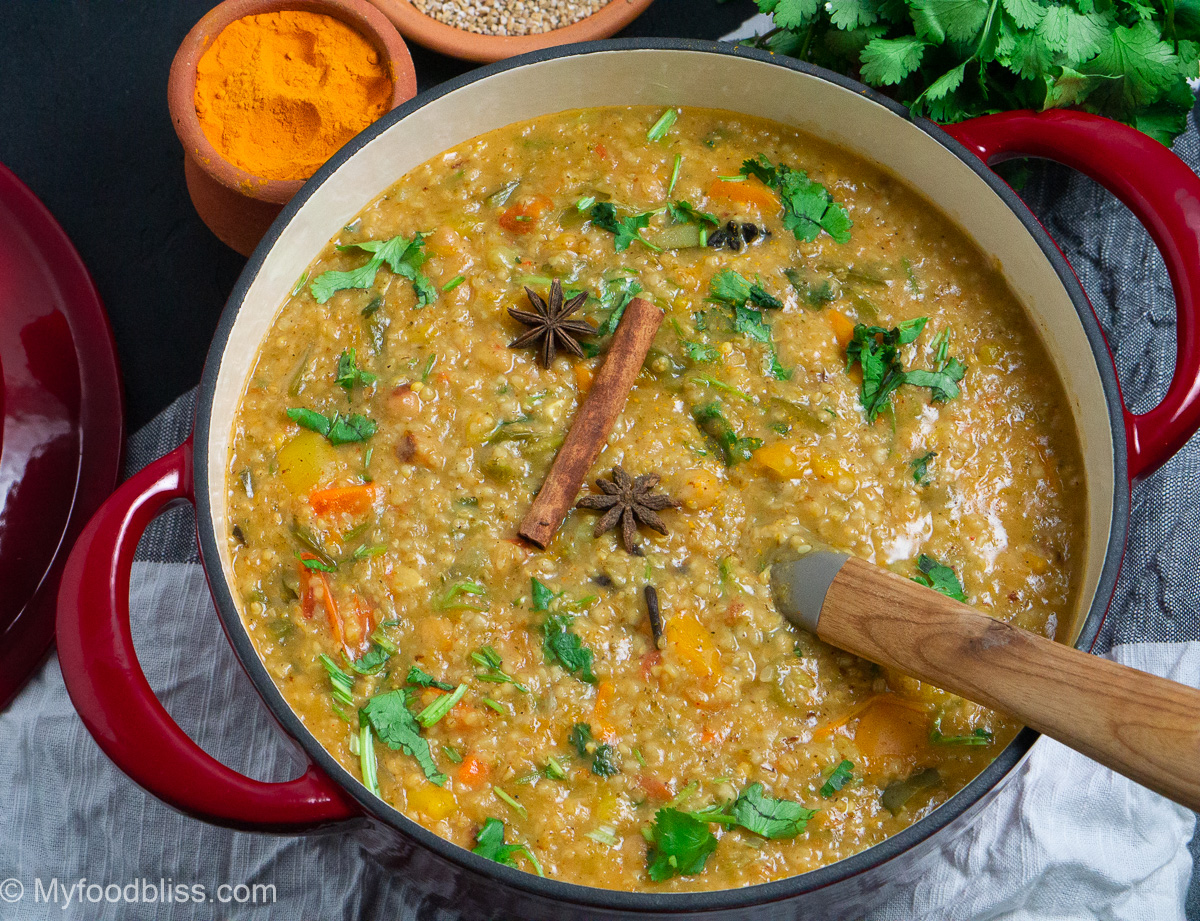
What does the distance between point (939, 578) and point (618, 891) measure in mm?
1043

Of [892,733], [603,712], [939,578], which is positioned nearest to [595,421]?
[603,712]

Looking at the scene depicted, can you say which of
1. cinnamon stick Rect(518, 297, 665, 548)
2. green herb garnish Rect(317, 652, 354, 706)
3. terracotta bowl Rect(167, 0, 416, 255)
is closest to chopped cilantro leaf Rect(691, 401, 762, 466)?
cinnamon stick Rect(518, 297, 665, 548)

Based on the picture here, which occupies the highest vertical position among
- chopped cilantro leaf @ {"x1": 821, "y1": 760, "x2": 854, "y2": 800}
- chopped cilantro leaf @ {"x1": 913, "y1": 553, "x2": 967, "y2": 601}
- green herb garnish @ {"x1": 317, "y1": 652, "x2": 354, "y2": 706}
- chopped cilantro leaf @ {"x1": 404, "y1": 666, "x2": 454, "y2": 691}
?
chopped cilantro leaf @ {"x1": 913, "y1": 553, "x2": 967, "y2": 601}

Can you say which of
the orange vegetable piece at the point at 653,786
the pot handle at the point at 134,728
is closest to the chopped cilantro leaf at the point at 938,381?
the orange vegetable piece at the point at 653,786

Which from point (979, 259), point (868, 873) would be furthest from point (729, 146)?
point (868, 873)

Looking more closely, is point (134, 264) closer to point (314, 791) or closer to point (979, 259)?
point (314, 791)

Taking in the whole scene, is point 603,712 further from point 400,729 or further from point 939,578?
point 939,578

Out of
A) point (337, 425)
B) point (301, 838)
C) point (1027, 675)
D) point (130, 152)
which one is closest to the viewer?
point (1027, 675)

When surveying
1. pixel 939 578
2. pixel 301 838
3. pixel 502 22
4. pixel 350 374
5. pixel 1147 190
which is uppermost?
pixel 1147 190

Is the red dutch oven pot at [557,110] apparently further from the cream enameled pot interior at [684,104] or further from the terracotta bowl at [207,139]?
the terracotta bowl at [207,139]

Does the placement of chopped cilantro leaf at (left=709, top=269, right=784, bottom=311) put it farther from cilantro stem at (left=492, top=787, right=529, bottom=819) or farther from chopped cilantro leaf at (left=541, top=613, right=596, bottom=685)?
cilantro stem at (left=492, top=787, right=529, bottom=819)

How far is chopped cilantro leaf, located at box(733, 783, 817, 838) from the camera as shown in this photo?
232 centimetres

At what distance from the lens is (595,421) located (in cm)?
253

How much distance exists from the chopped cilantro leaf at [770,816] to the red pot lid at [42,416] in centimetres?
205
